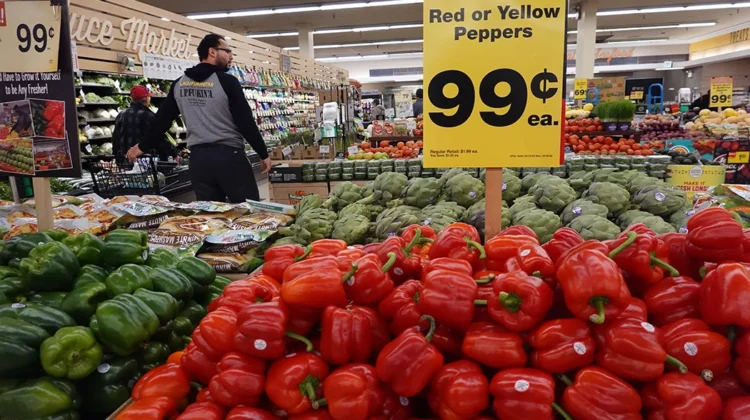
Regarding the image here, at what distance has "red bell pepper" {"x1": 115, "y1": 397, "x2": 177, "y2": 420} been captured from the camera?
119 centimetres

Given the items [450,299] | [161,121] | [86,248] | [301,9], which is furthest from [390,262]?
[301,9]

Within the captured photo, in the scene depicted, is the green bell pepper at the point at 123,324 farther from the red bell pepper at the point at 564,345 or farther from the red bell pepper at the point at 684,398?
the red bell pepper at the point at 684,398

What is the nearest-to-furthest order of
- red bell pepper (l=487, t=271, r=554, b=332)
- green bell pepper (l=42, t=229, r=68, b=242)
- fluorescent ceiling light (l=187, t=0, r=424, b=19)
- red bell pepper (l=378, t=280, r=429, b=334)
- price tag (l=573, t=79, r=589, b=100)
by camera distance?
red bell pepper (l=487, t=271, r=554, b=332)
red bell pepper (l=378, t=280, r=429, b=334)
green bell pepper (l=42, t=229, r=68, b=242)
price tag (l=573, t=79, r=589, b=100)
fluorescent ceiling light (l=187, t=0, r=424, b=19)

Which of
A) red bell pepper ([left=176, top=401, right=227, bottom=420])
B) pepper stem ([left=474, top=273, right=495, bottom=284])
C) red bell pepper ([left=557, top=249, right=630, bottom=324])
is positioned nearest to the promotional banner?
red bell pepper ([left=176, top=401, right=227, bottom=420])

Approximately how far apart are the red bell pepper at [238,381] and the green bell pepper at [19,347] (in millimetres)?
572

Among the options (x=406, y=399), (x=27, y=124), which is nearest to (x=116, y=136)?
(x=27, y=124)

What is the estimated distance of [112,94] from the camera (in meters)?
9.36

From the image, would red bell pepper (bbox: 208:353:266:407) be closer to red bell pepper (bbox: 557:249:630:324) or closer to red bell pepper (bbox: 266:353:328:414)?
red bell pepper (bbox: 266:353:328:414)

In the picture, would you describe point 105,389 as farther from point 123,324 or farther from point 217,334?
point 217,334

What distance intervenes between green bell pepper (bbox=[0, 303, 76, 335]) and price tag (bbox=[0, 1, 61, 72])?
43.4 inches

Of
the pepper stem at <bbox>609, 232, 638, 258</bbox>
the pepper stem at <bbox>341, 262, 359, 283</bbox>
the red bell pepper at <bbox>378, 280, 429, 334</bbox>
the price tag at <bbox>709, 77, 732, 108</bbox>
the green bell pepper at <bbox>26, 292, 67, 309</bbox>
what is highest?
the price tag at <bbox>709, 77, 732, 108</bbox>

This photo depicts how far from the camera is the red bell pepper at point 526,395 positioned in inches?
41.6

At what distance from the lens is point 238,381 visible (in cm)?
116

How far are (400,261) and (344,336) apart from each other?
0.33 metres
